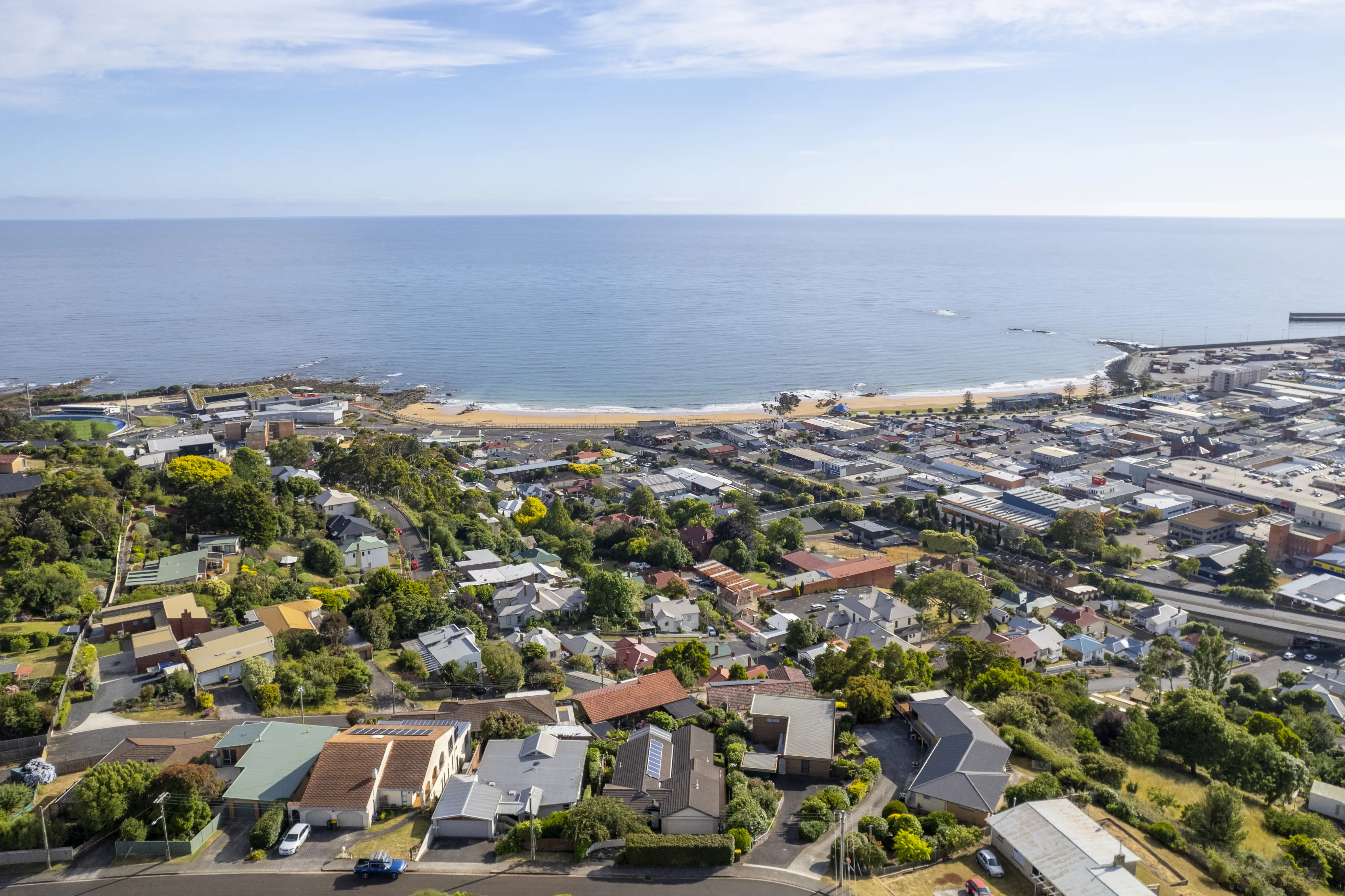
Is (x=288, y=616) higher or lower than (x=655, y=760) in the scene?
higher

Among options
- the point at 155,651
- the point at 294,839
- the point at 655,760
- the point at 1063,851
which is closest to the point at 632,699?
the point at 655,760

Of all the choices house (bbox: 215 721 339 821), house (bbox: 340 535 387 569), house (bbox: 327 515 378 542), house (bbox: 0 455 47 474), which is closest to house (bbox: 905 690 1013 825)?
house (bbox: 215 721 339 821)

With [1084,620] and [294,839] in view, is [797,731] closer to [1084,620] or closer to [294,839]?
[294,839]

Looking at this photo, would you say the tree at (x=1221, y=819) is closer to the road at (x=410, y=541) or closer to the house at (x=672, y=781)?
the house at (x=672, y=781)

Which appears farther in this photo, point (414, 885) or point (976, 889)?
point (414, 885)

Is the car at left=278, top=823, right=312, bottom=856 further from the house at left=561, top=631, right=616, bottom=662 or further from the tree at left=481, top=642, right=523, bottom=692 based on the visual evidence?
the house at left=561, top=631, right=616, bottom=662

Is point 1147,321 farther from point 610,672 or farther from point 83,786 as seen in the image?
point 83,786
